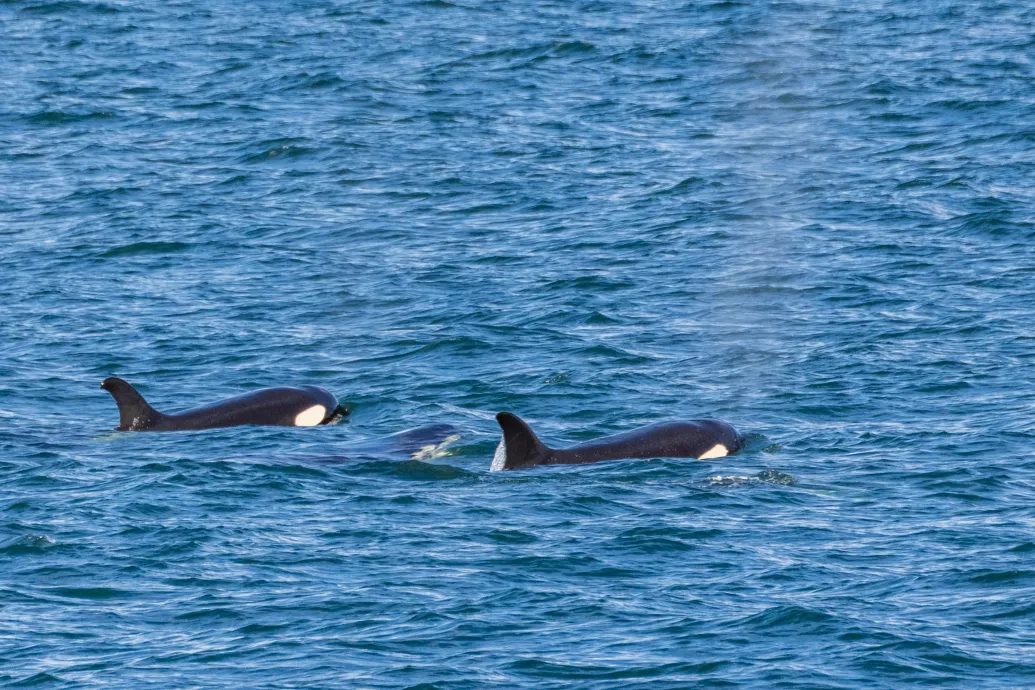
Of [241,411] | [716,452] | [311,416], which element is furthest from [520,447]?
[241,411]

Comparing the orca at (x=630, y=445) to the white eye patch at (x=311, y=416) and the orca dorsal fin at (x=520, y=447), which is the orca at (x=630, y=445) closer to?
the orca dorsal fin at (x=520, y=447)

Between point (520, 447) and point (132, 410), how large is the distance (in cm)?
587

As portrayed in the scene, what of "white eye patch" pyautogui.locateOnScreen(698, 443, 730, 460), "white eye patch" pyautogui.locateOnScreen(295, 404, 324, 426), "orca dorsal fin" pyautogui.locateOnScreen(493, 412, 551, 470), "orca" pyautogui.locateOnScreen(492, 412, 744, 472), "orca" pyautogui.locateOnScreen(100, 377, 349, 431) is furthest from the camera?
"white eye patch" pyautogui.locateOnScreen(295, 404, 324, 426)

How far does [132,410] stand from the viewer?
79.2 feet

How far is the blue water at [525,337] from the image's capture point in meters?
16.8

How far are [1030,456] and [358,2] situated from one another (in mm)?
41371

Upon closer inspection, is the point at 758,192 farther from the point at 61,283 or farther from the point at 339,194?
the point at 61,283

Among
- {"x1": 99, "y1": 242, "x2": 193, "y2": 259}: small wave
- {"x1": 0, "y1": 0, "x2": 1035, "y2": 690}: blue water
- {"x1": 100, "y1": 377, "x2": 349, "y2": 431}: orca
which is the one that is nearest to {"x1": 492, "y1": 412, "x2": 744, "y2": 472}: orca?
{"x1": 0, "y1": 0, "x2": 1035, "y2": 690}: blue water

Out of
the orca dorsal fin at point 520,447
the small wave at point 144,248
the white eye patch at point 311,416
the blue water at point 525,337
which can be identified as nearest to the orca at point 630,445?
the orca dorsal fin at point 520,447

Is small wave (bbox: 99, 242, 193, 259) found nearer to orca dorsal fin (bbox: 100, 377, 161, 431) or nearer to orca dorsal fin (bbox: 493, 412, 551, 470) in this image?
orca dorsal fin (bbox: 100, 377, 161, 431)

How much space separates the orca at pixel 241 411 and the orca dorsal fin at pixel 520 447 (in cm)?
408

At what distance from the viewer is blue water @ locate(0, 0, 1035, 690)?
16844 millimetres

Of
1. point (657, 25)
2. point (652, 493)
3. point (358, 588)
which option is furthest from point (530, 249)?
point (657, 25)

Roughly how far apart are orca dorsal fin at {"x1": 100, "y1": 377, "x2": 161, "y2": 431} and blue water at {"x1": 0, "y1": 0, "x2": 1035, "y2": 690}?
247 mm
